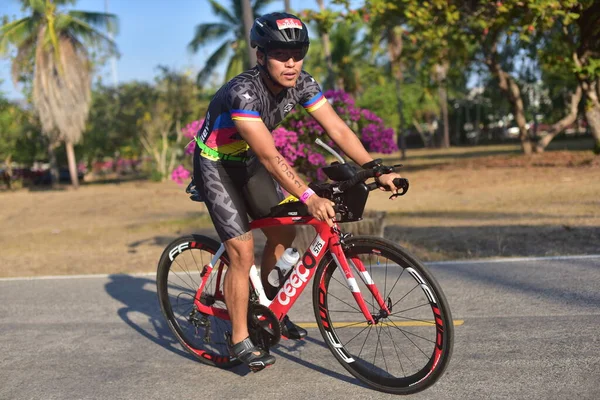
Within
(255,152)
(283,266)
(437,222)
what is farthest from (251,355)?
(437,222)

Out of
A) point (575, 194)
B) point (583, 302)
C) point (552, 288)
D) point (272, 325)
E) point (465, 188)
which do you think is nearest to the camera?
point (272, 325)

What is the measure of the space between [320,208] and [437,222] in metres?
8.64

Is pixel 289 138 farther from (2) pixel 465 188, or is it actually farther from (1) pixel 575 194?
(2) pixel 465 188

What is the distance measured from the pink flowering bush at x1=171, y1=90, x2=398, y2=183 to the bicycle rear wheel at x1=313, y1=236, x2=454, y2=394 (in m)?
6.68

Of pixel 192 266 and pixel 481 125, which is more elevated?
pixel 192 266

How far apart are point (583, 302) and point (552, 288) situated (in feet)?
1.83

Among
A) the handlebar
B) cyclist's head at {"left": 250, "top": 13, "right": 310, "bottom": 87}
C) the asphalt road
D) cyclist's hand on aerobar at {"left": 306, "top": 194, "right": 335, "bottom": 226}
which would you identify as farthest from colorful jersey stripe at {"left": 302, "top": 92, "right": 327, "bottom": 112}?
the asphalt road

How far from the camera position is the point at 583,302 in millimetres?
5148

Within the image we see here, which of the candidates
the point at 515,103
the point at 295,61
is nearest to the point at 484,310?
the point at 295,61

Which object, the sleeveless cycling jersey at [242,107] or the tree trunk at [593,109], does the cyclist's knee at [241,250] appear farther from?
the tree trunk at [593,109]

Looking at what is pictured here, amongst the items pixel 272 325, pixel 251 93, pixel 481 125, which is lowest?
pixel 481 125

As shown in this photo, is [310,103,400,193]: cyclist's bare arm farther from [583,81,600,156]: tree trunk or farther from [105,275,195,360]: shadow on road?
[583,81,600,156]: tree trunk

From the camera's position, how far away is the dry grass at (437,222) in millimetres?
8711

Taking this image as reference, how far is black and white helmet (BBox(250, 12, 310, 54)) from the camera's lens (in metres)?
3.54
